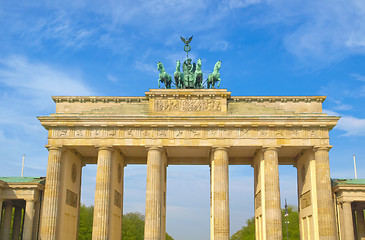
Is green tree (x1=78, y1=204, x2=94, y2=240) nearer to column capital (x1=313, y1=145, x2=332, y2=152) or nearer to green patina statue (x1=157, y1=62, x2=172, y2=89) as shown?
green patina statue (x1=157, y1=62, x2=172, y2=89)

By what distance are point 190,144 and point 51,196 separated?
577 inches

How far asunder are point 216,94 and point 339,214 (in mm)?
17207

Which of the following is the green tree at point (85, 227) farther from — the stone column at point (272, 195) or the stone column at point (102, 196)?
the stone column at point (272, 195)

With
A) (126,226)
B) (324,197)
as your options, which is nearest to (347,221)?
(324,197)

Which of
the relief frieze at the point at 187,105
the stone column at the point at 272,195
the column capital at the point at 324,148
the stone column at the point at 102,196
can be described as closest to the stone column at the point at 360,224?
the column capital at the point at 324,148

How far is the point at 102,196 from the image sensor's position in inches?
1620

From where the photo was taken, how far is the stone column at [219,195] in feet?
131

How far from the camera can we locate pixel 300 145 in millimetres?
41938

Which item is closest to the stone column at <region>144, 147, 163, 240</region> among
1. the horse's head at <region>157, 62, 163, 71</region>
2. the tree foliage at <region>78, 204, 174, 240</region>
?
the horse's head at <region>157, 62, 163, 71</region>

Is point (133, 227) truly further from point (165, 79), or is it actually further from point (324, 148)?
point (324, 148)

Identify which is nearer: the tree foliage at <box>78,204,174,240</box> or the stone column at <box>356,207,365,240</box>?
the stone column at <box>356,207,365,240</box>

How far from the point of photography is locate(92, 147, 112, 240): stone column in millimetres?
40281

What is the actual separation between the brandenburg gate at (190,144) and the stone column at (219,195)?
0.09 m

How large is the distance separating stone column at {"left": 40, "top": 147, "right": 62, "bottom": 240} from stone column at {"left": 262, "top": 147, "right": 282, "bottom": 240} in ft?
67.6
